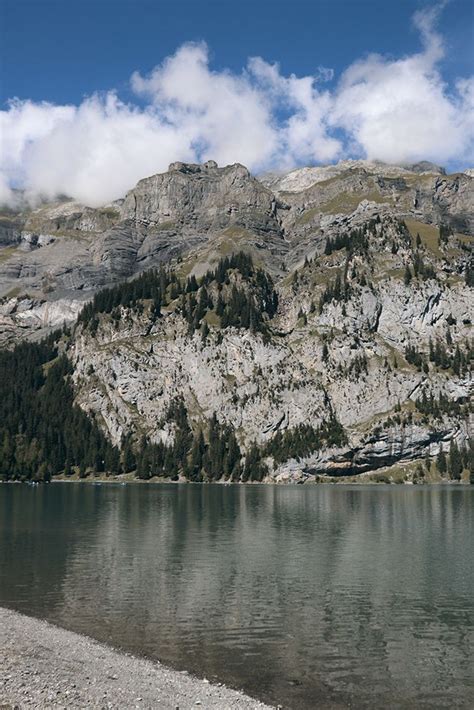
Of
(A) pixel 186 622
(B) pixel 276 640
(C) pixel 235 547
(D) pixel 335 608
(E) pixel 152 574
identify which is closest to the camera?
(B) pixel 276 640

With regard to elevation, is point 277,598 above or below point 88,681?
below

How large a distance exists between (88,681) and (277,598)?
25.3 metres

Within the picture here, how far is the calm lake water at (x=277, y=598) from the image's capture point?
122 feet

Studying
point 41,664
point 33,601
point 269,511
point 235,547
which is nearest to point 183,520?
point 269,511

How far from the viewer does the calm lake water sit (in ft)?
122

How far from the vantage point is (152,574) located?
221 ft

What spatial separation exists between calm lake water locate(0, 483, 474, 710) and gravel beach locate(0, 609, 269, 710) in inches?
87.4

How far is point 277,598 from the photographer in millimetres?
56406

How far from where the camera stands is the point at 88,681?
3419 centimetres

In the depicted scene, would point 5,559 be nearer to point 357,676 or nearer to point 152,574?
Answer: point 152,574

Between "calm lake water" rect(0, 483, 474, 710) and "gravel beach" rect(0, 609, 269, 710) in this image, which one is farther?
"calm lake water" rect(0, 483, 474, 710)

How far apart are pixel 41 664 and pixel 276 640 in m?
15.5

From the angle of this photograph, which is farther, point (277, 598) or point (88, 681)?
point (277, 598)

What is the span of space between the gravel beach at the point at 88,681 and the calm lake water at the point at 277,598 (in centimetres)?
222
